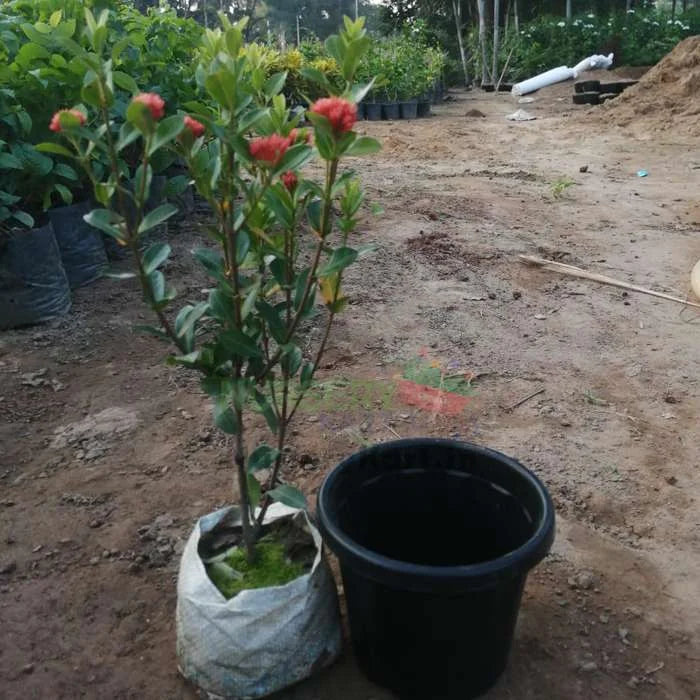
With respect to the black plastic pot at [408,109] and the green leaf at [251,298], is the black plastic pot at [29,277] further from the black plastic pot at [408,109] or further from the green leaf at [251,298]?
the black plastic pot at [408,109]

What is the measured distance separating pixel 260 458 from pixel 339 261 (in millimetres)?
480

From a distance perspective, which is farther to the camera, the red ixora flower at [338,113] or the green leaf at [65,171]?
the green leaf at [65,171]

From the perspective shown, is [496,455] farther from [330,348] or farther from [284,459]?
[330,348]

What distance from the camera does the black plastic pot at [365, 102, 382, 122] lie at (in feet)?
40.4

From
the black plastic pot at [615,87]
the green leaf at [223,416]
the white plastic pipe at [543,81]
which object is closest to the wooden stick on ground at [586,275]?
the green leaf at [223,416]

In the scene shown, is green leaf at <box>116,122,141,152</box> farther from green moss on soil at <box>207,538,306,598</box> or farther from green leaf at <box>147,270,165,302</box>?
green moss on soil at <box>207,538,306,598</box>

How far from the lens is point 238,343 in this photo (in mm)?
1396

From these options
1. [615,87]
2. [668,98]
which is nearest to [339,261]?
[668,98]

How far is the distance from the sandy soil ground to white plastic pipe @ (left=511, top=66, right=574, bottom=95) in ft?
36.1

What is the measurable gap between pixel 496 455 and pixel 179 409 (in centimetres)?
152

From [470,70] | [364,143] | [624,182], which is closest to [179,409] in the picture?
[364,143]

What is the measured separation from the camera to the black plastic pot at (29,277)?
135 inches

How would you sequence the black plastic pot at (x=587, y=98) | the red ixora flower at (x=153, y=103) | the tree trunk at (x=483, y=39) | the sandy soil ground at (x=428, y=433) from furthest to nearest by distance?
the tree trunk at (x=483, y=39) < the black plastic pot at (x=587, y=98) < the sandy soil ground at (x=428, y=433) < the red ixora flower at (x=153, y=103)

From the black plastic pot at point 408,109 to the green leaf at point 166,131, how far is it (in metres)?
11.8
